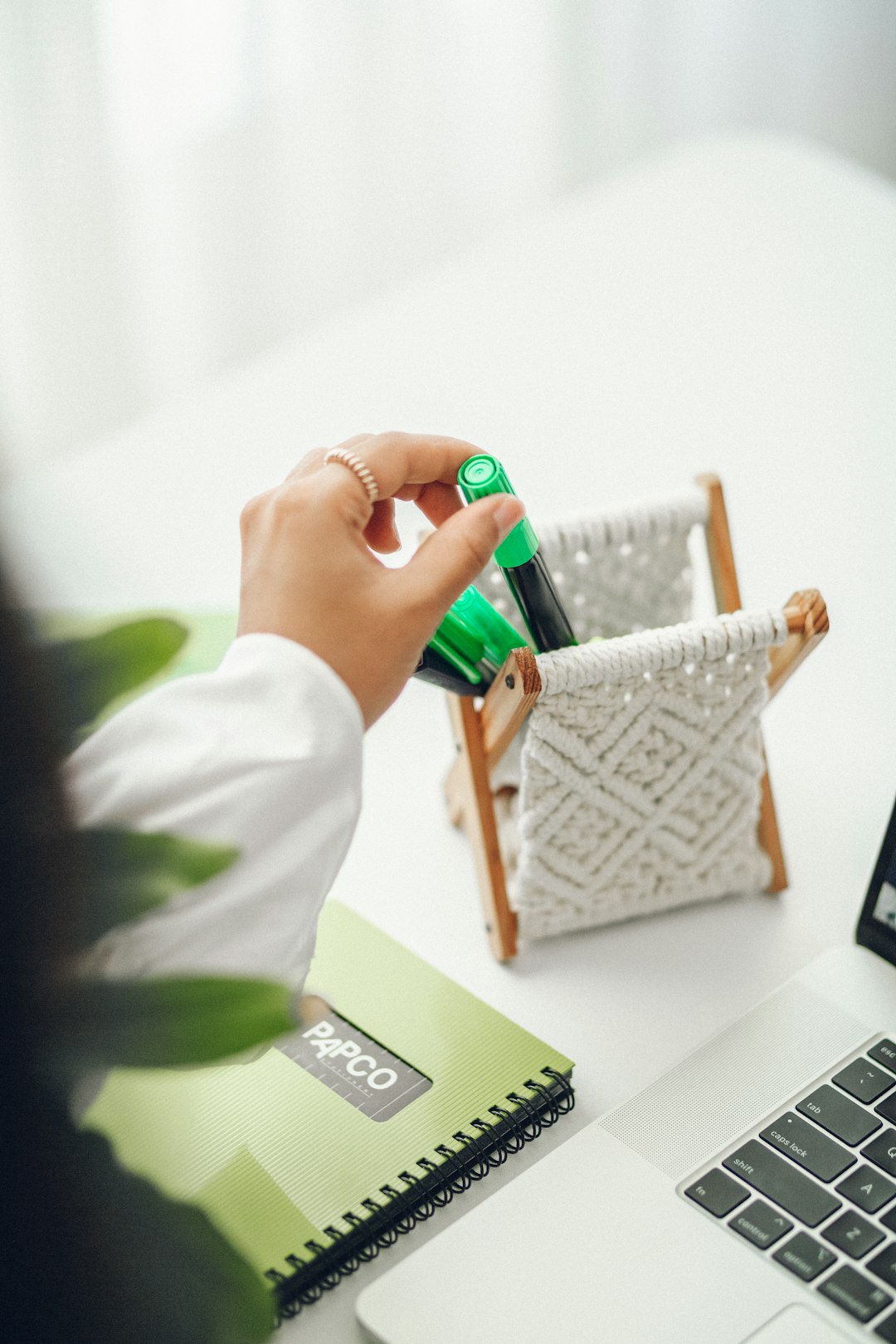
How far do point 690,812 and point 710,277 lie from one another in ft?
1.68

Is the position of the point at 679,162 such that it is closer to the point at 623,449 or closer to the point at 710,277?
the point at 710,277

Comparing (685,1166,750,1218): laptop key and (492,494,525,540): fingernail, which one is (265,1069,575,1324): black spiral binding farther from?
(492,494,525,540): fingernail

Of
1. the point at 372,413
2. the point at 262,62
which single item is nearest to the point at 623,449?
the point at 372,413

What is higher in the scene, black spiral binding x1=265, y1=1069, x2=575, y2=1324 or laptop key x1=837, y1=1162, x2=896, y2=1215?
laptop key x1=837, y1=1162, x2=896, y2=1215

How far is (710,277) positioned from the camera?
3.05 feet

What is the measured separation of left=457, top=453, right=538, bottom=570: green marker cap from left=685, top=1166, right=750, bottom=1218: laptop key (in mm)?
242

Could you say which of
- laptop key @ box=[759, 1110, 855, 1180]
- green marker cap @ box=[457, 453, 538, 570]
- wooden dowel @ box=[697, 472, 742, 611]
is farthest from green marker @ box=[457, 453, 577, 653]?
laptop key @ box=[759, 1110, 855, 1180]

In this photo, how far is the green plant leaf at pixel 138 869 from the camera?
0.33 m

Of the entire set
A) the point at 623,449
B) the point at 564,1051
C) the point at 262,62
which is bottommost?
the point at 564,1051

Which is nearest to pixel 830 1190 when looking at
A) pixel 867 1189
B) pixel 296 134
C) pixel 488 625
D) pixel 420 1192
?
pixel 867 1189

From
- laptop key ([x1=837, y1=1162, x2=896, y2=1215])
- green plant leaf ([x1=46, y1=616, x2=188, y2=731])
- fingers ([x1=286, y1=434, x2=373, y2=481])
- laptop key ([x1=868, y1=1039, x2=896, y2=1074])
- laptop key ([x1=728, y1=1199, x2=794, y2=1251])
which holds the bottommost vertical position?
laptop key ([x1=728, y1=1199, x2=794, y2=1251])

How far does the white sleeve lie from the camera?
371mm

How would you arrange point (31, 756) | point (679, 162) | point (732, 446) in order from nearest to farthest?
point (31, 756) < point (732, 446) < point (679, 162)

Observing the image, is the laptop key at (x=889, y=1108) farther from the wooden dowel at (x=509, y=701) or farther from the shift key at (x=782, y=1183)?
the wooden dowel at (x=509, y=701)
